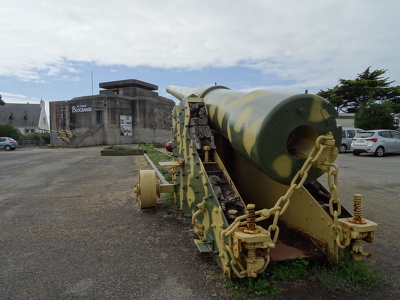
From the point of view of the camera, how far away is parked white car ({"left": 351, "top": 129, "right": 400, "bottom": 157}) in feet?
46.5

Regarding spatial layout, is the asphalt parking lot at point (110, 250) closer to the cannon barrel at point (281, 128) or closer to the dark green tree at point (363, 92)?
the cannon barrel at point (281, 128)

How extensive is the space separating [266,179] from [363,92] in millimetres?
32848

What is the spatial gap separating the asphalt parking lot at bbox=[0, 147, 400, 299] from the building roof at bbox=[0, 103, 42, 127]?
57.6 meters

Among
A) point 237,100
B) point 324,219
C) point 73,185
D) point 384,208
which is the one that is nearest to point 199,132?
point 237,100

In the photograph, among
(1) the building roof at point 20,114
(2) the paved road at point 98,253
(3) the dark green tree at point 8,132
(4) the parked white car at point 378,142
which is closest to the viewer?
(2) the paved road at point 98,253

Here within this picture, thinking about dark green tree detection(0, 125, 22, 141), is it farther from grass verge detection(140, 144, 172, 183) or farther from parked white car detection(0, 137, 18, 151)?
grass verge detection(140, 144, 172, 183)

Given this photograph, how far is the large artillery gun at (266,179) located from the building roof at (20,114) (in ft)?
200

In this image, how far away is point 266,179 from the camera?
3559 millimetres

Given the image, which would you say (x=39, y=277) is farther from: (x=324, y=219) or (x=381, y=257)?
(x=381, y=257)

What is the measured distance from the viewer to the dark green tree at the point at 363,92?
30.0m

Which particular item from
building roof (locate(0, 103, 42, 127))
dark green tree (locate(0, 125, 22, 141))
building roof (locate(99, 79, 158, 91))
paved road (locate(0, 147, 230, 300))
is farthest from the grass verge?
building roof (locate(0, 103, 42, 127))

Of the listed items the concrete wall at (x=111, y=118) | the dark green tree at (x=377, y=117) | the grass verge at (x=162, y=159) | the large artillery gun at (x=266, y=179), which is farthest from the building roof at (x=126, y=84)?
the large artillery gun at (x=266, y=179)

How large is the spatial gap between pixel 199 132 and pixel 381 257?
7.60 feet

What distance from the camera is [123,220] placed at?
14.8 feet
